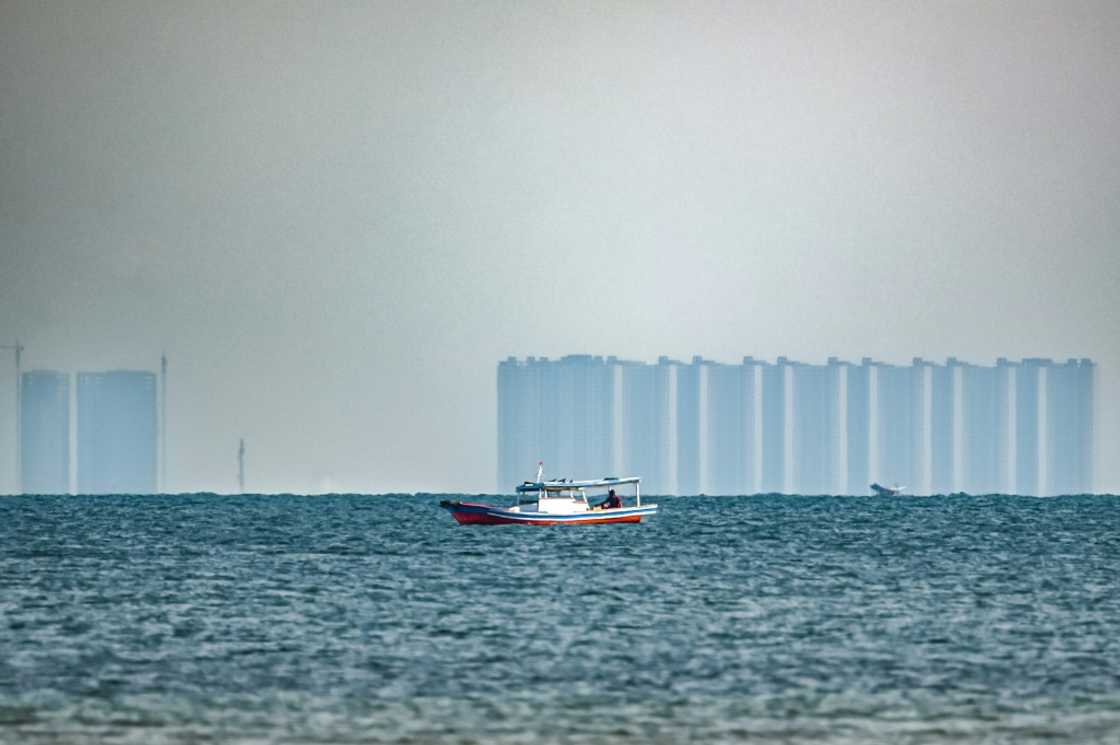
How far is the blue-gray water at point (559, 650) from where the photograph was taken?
51000 mm

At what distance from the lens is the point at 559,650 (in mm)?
68438

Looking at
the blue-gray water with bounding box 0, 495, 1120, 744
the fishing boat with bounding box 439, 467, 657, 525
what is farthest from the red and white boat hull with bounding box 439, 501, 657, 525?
the blue-gray water with bounding box 0, 495, 1120, 744

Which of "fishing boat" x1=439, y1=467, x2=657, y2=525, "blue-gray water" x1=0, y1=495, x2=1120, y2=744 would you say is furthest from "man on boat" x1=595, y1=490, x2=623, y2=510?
"blue-gray water" x1=0, y1=495, x2=1120, y2=744

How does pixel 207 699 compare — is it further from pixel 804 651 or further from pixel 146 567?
pixel 146 567

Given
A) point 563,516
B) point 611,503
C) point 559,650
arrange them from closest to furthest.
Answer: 1. point 559,650
2. point 563,516
3. point 611,503

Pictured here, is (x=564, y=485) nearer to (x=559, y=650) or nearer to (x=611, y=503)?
(x=611, y=503)

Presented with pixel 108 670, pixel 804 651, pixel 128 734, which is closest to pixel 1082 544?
pixel 804 651

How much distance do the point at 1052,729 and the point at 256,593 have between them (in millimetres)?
53989

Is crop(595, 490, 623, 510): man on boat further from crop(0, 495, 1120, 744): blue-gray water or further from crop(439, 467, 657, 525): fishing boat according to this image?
crop(0, 495, 1120, 744): blue-gray water

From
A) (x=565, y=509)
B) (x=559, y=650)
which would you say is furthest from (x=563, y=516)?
(x=559, y=650)

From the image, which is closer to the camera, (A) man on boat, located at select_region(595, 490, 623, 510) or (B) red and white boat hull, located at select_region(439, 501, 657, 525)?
(B) red and white boat hull, located at select_region(439, 501, 657, 525)

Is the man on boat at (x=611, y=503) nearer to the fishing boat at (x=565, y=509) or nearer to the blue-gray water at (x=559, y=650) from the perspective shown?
the fishing boat at (x=565, y=509)

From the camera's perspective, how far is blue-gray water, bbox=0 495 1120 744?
51000mm

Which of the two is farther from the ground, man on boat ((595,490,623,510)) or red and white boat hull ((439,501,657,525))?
man on boat ((595,490,623,510))
